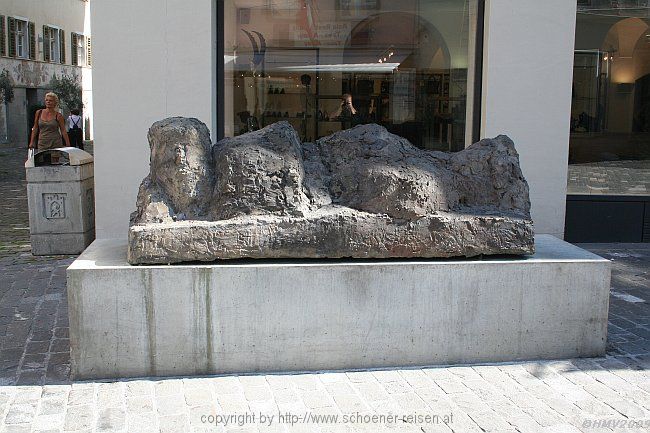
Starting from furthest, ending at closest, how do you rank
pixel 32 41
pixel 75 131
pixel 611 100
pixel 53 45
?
pixel 53 45 < pixel 32 41 < pixel 75 131 < pixel 611 100

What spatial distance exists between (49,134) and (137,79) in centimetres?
319

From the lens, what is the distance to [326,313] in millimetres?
4551

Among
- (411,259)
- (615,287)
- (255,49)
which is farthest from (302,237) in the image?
(255,49)

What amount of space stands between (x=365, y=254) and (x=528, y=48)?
473cm

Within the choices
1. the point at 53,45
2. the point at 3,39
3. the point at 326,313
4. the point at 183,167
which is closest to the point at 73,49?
the point at 53,45

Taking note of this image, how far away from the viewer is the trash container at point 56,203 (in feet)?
27.1

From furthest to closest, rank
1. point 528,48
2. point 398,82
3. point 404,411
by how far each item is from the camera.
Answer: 1. point 398,82
2. point 528,48
3. point 404,411

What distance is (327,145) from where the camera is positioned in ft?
17.1

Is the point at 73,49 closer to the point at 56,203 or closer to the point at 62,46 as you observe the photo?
the point at 62,46

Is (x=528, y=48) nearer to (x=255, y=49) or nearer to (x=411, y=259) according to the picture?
(x=255, y=49)

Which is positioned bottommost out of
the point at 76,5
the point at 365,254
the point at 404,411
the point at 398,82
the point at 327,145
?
the point at 404,411

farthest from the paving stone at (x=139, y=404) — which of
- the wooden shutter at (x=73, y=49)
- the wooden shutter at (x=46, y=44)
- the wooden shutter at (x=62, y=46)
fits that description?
the wooden shutter at (x=73, y=49)

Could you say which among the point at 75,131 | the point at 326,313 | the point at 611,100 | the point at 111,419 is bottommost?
the point at 111,419

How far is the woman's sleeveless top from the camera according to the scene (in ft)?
35.0
